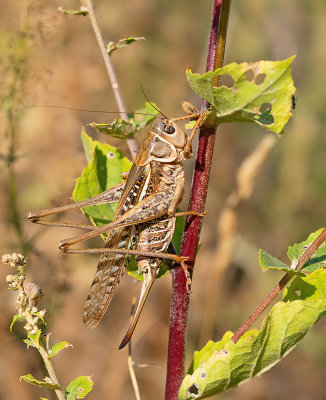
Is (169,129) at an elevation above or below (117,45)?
below

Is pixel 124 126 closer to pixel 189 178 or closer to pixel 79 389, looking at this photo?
pixel 79 389

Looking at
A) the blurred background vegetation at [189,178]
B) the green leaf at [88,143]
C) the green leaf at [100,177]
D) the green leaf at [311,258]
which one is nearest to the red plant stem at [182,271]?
the green leaf at [311,258]

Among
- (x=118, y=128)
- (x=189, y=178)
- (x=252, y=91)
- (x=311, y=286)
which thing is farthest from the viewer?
(x=189, y=178)

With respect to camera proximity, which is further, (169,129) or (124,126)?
(169,129)

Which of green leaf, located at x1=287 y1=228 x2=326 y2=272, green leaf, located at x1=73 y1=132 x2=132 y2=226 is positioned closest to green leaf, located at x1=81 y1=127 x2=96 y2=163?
green leaf, located at x1=73 y1=132 x2=132 y2=226

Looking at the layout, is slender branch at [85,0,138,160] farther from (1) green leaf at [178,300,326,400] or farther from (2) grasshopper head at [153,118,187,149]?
(1) green leaf at [178,300,326,400]

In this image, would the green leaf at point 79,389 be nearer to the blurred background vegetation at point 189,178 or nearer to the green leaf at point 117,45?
the green leaf at point 117,45

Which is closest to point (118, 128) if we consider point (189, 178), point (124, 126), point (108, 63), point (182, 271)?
point (124, 126)

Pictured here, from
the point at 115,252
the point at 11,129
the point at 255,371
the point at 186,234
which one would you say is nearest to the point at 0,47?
the point at 11,129

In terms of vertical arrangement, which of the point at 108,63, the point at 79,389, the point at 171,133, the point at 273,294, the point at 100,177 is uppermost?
the point at 108,63
